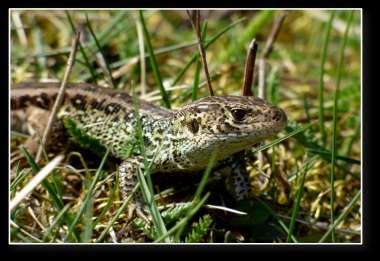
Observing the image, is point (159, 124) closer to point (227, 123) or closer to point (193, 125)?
point (193, 125)

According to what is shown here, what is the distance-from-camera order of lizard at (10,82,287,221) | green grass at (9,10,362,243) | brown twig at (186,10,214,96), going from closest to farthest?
green grass at (9,10,362,243) → lizard at (10,82,287,221) → brown twig at (186,10,214,96)

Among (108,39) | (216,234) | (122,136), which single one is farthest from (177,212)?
(108,39)

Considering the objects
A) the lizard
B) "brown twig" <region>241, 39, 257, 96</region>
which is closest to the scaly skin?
the lizard

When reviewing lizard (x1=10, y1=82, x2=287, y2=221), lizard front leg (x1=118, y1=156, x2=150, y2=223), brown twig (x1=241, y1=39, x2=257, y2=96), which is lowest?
lizard front leg (x1=118, y1=156, x2=150, y2=223)

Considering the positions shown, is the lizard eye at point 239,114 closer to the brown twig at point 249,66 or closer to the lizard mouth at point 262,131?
the lizard mouth at point 262,131

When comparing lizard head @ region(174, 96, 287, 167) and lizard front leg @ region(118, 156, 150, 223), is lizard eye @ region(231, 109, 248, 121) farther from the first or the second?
lizard front leg @ region(118, 156, 150, 223)

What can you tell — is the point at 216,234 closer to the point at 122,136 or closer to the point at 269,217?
the point at 269,217

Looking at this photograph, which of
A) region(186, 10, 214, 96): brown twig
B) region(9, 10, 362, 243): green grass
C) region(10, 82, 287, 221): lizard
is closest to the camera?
region(9, 10, 362, 243): green grass

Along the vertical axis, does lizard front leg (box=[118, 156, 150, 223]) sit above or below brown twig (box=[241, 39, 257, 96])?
below
